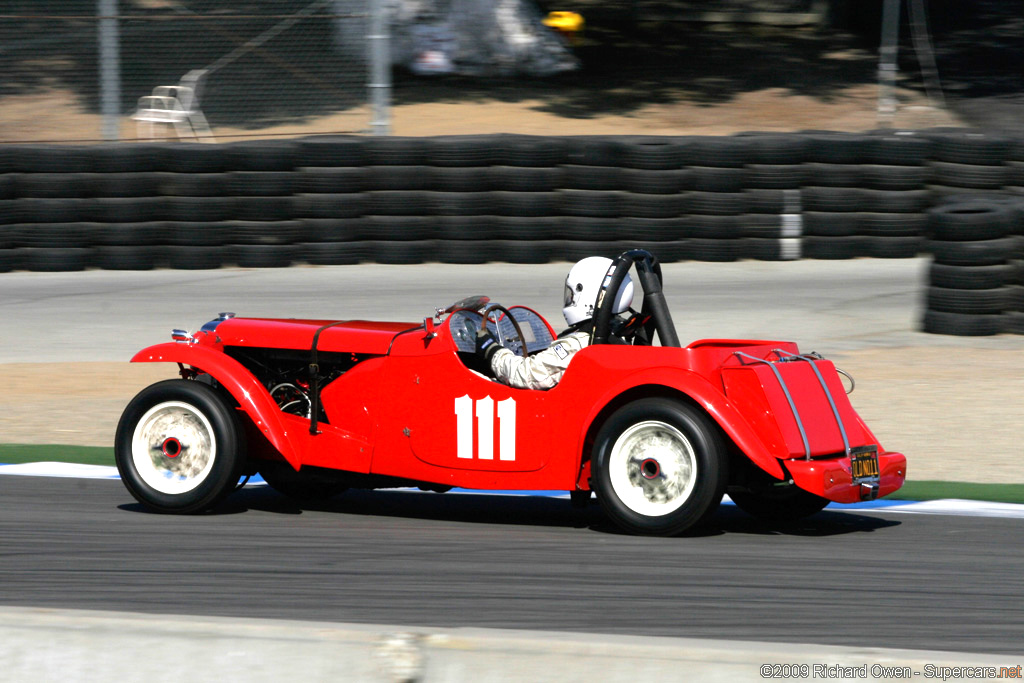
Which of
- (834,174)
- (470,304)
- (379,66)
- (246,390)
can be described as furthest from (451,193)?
(246,390)

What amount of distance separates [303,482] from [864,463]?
8.28ft

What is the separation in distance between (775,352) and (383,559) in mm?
1940

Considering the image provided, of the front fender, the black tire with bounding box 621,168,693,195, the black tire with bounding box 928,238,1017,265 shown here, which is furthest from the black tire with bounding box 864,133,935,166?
the front fender

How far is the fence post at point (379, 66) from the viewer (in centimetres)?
1482

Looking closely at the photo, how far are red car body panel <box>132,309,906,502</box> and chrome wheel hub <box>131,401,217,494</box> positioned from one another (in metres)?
0.22

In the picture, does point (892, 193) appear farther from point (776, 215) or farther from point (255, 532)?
point (255, 532)

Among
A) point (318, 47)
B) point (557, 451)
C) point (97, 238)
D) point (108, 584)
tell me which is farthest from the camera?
point (318, 47)

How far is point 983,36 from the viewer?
26078 millimetres

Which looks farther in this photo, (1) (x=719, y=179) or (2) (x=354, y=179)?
(1) (x=719, y=179)

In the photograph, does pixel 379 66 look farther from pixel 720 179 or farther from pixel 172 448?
pixel 172 448

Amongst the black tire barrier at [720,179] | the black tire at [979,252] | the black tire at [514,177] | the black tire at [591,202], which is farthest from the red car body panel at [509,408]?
the black tire barrier at [720,179]

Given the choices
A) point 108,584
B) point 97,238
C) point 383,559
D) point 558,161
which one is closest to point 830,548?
point 383,559

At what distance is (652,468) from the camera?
5516 millimetres

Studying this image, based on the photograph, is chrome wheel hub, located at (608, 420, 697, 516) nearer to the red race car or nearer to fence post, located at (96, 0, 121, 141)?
the red race car
